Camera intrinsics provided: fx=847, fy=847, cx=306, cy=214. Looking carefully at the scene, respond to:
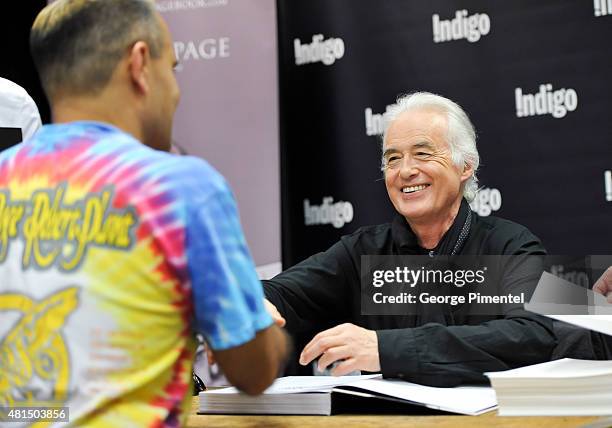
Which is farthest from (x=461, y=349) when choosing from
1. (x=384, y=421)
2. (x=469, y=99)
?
(x=469, y=99)

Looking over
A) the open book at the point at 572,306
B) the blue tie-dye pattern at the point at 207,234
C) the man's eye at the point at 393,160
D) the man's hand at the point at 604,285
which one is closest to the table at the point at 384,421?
the open book at the point at 572,306

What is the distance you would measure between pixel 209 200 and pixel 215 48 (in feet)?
10.3

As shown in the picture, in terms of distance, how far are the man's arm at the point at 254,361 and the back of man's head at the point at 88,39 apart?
0.41 metres

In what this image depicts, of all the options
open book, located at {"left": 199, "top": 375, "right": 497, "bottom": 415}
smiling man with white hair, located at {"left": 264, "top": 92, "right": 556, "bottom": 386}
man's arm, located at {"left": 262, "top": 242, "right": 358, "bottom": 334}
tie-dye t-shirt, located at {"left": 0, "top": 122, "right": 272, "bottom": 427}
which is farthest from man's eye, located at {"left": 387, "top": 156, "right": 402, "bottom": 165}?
tie-dye t-shirt, located at {"left": 0, "top": 122, "right": 272, "bottom": 427}

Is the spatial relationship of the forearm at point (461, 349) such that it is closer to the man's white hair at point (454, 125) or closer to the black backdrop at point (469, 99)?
the man's white hair at point (454, 125)

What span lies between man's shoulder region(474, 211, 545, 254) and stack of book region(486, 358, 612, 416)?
1.05m

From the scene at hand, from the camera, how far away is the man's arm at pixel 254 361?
3.64 feet

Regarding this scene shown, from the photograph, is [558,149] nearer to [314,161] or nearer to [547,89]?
[547,89]

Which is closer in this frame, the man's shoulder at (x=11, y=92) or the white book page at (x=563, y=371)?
the white book page at (x=563, y=371)

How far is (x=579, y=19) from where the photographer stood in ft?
11.5

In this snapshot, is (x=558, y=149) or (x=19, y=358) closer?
(x=19, y=358)

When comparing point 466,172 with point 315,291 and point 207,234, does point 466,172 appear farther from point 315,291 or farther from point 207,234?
point 207,234

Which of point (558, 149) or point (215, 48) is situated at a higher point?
point (215, 48)

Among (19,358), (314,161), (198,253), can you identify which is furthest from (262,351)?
(314,161)
